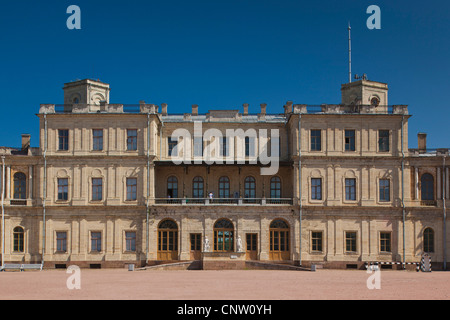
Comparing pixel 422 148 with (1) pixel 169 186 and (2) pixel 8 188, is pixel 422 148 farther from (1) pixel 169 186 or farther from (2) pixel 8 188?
(2) pixel 8 188

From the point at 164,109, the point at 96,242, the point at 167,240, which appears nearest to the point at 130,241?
the point at 96,242

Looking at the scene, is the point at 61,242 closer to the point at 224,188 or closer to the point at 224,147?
the point at 224,188

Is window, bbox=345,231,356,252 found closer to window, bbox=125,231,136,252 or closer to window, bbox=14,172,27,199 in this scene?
window, bbox=125,231,136,252

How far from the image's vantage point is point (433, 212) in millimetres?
48781

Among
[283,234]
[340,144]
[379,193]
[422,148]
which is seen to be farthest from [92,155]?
[422,148]

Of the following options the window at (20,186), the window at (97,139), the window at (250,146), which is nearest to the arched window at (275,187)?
the window at (250,146)

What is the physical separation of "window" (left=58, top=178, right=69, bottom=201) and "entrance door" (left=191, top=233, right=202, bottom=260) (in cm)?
1185

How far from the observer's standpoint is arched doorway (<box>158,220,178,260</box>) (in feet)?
159

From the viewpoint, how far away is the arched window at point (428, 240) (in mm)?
48656

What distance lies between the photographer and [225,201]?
50500 millimetres

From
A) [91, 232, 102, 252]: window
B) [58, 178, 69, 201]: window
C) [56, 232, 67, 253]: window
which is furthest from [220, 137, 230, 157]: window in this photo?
[56, 232, 67, 253]: window

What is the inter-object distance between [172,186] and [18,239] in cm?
1450

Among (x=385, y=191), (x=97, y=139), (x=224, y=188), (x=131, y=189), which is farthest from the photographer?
(x=224, y=188)

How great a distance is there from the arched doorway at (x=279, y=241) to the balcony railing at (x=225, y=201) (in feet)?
7.02
